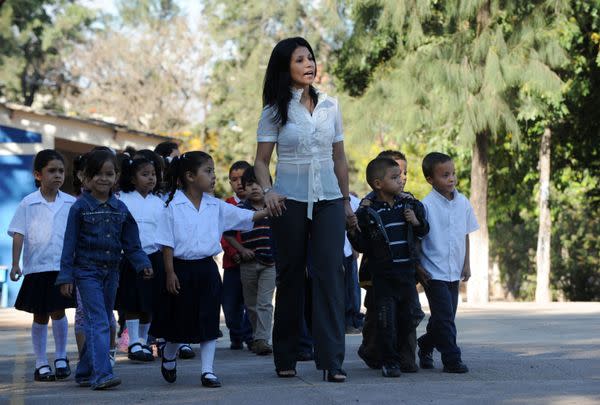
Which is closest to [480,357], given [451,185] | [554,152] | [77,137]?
[451,185]

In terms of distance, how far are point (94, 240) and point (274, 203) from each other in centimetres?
120

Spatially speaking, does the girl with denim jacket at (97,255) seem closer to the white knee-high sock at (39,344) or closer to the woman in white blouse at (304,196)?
the white knee-high sock at (39,344)

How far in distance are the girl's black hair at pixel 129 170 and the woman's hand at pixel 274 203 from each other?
8.16 ft

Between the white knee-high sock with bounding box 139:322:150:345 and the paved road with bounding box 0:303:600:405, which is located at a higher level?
the white knee-high sock with bounding box 139:322:150:345

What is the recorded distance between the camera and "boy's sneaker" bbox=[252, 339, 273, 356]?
10.0 m

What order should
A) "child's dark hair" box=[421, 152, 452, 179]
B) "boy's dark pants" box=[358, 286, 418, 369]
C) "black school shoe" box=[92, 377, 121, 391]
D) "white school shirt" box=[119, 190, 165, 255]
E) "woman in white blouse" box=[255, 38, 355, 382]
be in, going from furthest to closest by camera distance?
"white school shirt" box=[119, 190, 165, 255] < "child's dark hair" box=[421, 152, 452, 179] < "boy's dark pants" box=[358, 286, 418, 369] < "woman in white blouse" box=[255, 38, 355, 382] < "black school shoe" box=[92, 377, 121, 391]

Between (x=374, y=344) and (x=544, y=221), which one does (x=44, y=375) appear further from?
(x=544, y=221)

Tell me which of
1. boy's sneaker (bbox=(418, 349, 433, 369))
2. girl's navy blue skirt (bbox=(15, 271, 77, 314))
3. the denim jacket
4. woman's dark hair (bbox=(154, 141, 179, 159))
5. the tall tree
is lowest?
boy's sneaker (bbox=(418, 349, 433, 369))

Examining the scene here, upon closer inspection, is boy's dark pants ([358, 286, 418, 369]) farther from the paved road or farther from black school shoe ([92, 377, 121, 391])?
black school shoe ([92, 377, 121, 391])

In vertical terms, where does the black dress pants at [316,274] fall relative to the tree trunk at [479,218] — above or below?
below

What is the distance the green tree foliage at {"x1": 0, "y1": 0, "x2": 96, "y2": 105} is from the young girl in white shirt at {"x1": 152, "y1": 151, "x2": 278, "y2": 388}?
104ft

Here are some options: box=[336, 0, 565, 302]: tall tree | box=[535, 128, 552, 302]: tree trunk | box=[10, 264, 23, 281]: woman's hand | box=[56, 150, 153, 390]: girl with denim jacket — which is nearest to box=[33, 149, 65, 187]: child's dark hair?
box=[10, 264, 23, 281]: woman's hand

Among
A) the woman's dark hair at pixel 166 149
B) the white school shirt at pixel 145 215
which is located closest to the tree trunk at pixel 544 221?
the woman's dark hair at pixel 166 149

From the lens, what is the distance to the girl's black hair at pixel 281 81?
7715mm
